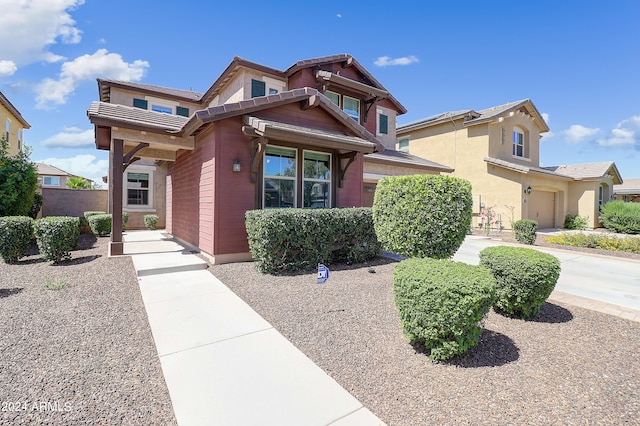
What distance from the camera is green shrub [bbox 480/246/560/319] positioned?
12.9 feet

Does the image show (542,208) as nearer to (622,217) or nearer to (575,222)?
(575,222)

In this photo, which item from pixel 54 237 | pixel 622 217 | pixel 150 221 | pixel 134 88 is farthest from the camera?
pixel 622 217

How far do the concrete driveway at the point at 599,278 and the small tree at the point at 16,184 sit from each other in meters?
15.4

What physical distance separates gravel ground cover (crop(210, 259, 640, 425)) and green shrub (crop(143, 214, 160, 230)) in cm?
1204

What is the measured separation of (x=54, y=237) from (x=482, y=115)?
22.2 metres

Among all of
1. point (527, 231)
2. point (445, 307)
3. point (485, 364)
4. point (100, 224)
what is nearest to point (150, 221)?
point (100, 224)

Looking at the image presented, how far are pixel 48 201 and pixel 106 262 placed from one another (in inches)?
347

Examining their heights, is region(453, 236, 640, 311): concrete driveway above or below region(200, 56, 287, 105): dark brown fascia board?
below

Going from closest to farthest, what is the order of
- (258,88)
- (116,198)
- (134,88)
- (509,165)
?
(116,198)
(258,88)
(134,88)
(509,165)

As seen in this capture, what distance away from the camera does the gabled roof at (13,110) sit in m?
16.8

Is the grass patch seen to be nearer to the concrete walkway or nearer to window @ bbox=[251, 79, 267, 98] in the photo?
the concrete walkway

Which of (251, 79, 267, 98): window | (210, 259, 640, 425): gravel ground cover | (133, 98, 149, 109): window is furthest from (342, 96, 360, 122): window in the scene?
(210, 259, 640, 425): gravel ground cover

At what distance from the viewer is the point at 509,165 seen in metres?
16.4

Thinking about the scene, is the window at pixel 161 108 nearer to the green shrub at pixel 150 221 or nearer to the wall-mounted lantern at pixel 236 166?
the green shrub at pixel 150 221
